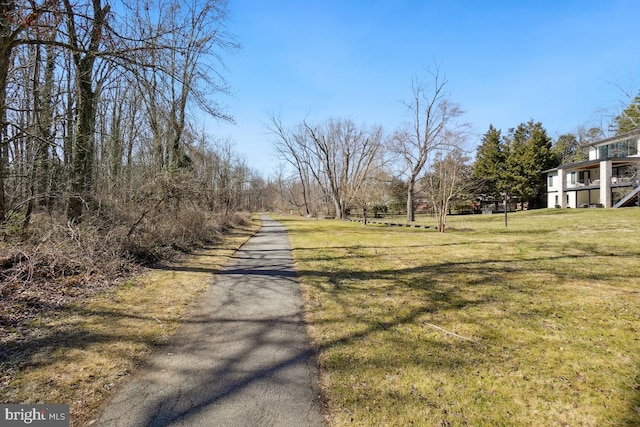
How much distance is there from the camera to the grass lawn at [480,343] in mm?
2393

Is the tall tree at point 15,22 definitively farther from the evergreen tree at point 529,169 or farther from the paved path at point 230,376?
the evergreen tree at point 529,169

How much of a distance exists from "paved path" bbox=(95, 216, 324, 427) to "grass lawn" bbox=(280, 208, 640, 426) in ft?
0.87

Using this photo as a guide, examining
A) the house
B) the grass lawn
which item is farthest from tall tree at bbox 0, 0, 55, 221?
the house

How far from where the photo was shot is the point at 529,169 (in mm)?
41625

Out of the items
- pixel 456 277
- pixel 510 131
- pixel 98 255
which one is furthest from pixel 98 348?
pixel 510 131

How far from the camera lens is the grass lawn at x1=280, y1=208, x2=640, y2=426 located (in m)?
Answer: 2.39

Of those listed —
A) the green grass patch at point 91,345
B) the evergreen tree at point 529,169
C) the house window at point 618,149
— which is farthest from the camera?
Result: the evergreen tree at point 529,169

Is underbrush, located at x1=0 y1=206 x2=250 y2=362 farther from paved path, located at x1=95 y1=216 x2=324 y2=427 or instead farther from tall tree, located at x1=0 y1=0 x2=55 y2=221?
tall tree, located at x1=0 y1=0 x2=55 y2=221

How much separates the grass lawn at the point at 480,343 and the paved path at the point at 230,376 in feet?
0.87

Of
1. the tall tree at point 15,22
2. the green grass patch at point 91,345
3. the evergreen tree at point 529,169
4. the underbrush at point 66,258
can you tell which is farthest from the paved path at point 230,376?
the evergreen tree at point 529,169

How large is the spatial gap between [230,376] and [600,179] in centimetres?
4200

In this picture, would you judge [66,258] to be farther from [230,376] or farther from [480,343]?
[480,343]

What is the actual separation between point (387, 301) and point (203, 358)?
2907 mm

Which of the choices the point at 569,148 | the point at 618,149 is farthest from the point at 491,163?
the point at 569,148
